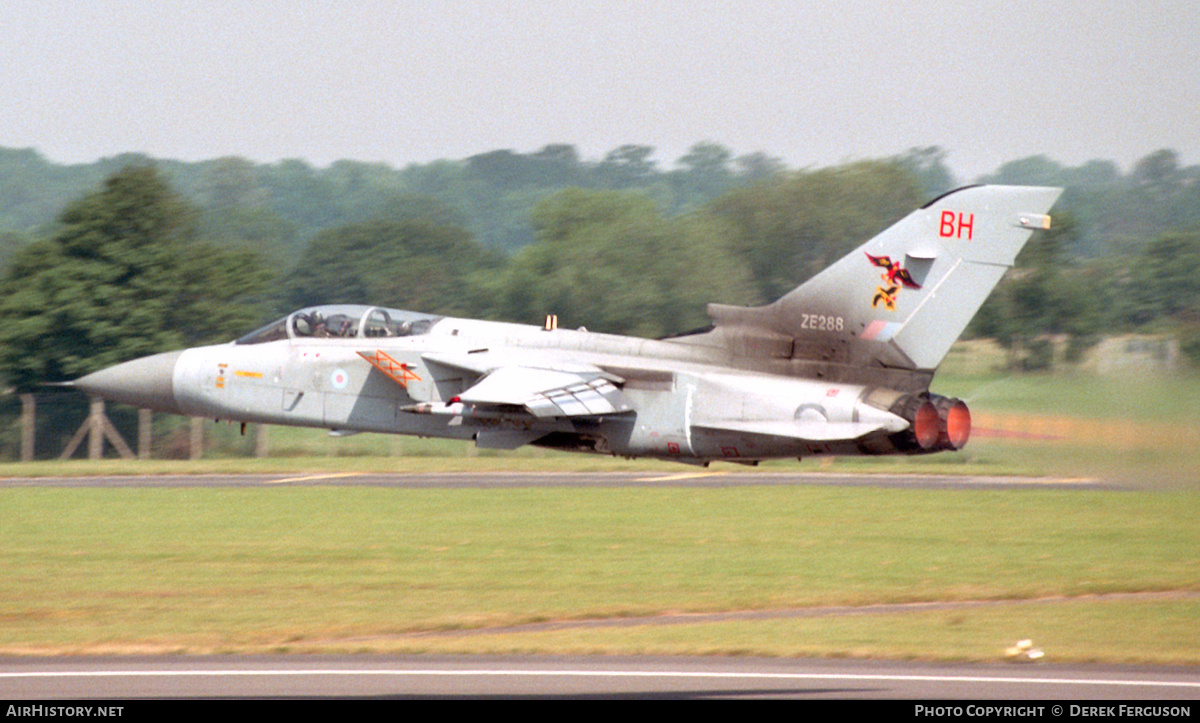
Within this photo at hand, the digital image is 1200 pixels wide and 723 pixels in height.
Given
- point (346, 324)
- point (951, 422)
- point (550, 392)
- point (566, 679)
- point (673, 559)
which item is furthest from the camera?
point (673, 559)

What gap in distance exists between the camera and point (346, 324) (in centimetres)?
A: 2111

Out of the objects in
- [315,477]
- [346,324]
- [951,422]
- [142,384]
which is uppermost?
[346,324]

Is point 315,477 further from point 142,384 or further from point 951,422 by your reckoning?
point 951,422

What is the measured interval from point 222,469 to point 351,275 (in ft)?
114

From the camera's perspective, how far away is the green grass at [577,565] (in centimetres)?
2092

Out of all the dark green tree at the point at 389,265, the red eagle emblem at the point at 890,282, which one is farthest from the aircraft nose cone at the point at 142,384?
the dark green tree at the point at 389,265

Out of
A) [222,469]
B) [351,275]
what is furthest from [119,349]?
[351,275]

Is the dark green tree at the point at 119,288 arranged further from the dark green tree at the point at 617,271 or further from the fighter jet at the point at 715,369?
the fighter jet at the point at 715,369

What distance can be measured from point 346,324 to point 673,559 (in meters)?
9.12

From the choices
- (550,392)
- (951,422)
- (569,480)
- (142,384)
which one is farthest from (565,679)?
(569,480)

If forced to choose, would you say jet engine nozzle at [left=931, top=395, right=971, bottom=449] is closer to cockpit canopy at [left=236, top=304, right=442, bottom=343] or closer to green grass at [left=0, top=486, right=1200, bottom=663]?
green grass at [left=0, top=486, right=1200, bottom=663]

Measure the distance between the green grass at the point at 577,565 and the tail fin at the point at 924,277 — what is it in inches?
174
